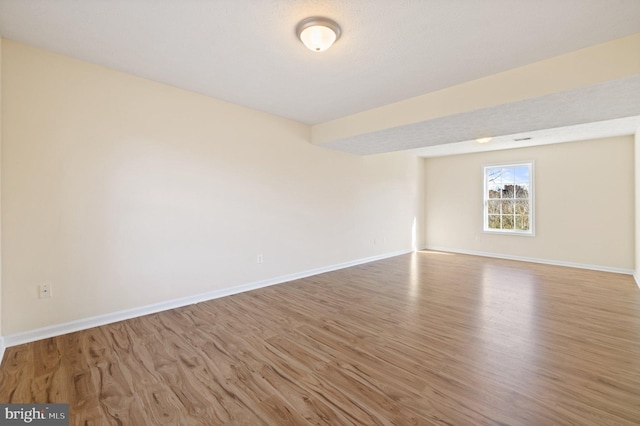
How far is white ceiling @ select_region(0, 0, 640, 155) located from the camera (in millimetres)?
1792

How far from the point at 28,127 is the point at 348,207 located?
169 inches

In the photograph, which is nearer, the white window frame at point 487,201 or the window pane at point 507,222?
the white window frame at point 487,201

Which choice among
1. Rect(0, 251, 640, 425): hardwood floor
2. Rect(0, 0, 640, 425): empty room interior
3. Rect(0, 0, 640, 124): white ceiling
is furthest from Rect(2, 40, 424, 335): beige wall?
Rect(0, 251, 640, 425): hardwood floor

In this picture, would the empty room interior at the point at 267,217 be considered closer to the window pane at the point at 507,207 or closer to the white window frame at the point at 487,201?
the white window frame at the point at 487,201

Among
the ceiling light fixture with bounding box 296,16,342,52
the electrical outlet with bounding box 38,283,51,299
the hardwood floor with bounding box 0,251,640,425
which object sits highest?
the ceiling light fixture with bounding box 296,16,342,52

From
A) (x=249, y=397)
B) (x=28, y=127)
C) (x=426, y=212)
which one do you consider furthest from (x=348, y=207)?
(x=28, y=127)

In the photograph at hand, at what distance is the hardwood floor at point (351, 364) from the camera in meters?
1.55

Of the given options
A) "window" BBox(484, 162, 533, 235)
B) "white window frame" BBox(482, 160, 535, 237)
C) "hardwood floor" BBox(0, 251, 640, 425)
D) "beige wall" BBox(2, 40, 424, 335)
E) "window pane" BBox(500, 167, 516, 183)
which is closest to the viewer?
"hardwood floor" BBox(0, 251, 640, 425)

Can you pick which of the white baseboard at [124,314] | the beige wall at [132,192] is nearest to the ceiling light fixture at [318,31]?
the beige wall at [132,192]

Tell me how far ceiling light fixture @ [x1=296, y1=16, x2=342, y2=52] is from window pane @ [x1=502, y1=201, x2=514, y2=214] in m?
5.97

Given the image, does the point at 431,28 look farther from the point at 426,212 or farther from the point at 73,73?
the point at 426,212

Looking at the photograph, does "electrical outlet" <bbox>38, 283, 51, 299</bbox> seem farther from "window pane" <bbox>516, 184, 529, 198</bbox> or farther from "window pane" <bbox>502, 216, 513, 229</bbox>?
"window pane" <bbox>516, 184, 529, 198</bbox>

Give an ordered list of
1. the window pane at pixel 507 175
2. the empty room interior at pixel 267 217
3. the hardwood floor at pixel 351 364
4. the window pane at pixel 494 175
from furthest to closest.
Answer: the window pane at pixel 494 175
the window pane at pixel 507 175
the empty room interior at pixel 267 217
the hardwood floor at pixel 351 364

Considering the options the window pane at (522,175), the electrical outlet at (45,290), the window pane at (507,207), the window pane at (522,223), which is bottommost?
the electrical outlet at (45,290)
